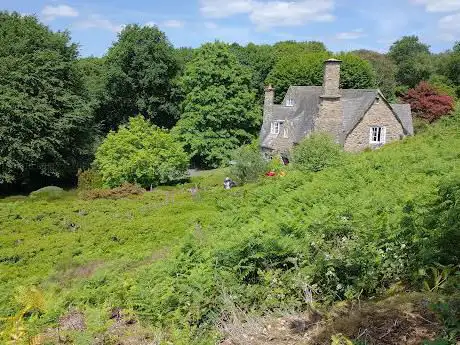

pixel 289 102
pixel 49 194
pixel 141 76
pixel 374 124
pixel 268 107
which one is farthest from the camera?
pixel 141 76

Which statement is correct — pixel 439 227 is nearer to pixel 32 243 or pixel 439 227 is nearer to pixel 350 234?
pixel 350 234

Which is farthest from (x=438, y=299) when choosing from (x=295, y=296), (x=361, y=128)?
(x=361, y=128)

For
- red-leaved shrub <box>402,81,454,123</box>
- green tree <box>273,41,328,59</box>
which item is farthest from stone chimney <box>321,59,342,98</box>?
green tree <box>273,41,328,59</box>

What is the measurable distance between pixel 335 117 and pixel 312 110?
12.0 ft

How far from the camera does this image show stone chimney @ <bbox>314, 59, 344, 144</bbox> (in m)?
29.9

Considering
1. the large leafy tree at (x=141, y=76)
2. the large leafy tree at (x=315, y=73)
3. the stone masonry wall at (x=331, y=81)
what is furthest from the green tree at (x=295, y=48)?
the stone masonry wall at (x=331, y=81)

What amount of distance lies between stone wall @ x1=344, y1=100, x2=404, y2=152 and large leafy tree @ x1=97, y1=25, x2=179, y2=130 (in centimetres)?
2073

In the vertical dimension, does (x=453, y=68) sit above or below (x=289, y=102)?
above

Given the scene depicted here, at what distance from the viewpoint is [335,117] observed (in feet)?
101

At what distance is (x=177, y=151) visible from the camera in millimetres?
34781

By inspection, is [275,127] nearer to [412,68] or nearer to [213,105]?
[213,105]

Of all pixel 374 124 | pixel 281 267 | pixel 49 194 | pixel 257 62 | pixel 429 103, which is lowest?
pixel 49 194

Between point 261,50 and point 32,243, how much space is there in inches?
1891

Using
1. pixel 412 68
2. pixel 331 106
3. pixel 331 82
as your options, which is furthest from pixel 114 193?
pixel 412 68
